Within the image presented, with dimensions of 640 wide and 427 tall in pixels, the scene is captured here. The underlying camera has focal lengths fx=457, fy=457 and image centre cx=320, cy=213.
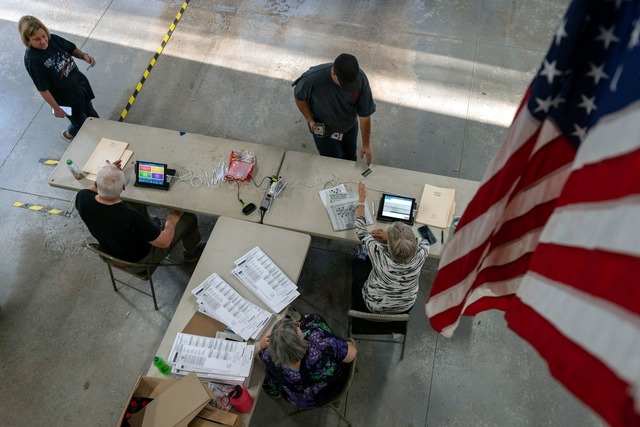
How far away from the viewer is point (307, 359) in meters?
3.01

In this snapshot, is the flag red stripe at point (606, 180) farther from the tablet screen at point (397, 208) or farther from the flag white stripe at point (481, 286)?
the tablet screen at point (397, 208)

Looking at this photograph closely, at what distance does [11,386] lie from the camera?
167 inches

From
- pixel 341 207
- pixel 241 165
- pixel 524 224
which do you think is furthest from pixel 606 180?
pixel 241 165

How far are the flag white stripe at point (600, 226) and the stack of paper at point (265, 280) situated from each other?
2245mm

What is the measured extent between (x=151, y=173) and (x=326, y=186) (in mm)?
1583

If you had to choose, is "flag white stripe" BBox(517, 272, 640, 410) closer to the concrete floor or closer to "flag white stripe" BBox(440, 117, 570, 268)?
"flag white stripe" BBox(440, 117, 570, 268)

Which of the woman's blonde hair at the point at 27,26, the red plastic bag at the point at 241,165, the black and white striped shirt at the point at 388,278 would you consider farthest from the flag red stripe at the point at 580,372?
the woman's blonde hair at the point at 27,26

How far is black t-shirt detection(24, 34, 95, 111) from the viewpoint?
441 cm

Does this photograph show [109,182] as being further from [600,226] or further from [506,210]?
[600,226]

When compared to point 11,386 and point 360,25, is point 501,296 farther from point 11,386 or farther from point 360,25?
point 360,25

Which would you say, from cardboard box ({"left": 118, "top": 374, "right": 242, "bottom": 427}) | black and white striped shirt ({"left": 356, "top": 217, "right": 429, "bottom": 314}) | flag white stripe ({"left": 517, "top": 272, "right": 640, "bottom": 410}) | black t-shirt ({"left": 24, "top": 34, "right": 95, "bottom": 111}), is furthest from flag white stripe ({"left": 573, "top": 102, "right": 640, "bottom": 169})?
black t-shirt ({"left": 24, "top": 34, "right": 95, "bottom": 111})

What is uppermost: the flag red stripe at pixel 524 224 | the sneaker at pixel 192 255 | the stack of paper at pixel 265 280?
the flag red stripe at pixel 524 224

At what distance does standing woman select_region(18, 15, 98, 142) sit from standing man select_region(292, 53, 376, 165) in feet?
8.17

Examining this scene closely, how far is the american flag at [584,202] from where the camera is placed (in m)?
1.31
